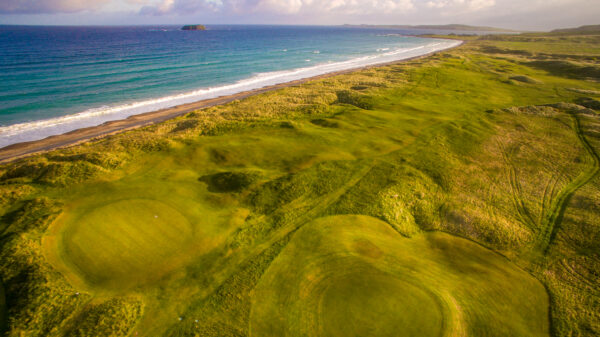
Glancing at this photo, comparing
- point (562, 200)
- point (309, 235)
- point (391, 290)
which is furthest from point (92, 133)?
point (562, 200)

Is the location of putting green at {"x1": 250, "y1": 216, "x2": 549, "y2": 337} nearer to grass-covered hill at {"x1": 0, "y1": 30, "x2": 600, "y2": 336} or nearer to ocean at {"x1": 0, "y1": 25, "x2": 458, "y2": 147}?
grass-covered hill at {"x1": 0, "y1": 30, "x2": 600, "y2": 336}

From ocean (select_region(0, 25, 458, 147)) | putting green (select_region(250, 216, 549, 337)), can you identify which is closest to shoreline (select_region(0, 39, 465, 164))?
ocean (select_region(0, 25, 458, 147))

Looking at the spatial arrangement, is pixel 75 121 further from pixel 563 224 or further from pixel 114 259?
pixel 563 224

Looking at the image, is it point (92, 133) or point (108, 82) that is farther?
point (108, 82)

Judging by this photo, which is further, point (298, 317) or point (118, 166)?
point (118, 166)

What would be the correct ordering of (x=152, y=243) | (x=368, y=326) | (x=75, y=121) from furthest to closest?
(x=75, y=121)
(x=152, y=243)
(x=368, y=326)

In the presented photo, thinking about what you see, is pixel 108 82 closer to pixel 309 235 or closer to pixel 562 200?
pixel 309 235

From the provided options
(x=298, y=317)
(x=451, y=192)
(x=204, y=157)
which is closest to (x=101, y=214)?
(x=204, y=157)

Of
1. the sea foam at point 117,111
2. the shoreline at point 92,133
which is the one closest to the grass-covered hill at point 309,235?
the shoreline at point 92,133
